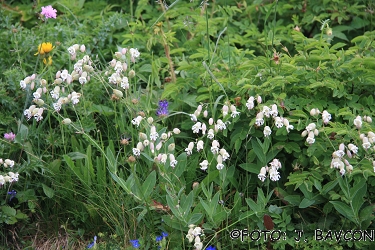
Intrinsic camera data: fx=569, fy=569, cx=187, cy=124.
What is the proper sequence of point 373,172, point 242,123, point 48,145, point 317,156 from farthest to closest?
point 48,145 < point 242,123 < point 317,156 < point 373,172

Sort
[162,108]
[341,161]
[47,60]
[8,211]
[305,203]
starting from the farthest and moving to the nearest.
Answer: [47,60], [162,108], [8,211], [305,203], [341,161]

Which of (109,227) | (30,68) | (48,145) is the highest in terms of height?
(30,68)

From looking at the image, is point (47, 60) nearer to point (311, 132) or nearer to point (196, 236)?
point (196, 236)

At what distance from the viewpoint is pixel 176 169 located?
9.15 ft

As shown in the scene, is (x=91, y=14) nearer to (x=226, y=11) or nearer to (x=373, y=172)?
(x=226, y=11)

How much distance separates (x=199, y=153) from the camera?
9.71 feet

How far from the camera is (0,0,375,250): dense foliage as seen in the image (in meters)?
2.61

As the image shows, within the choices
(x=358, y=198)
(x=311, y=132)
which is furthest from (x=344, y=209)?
(x=311, y=132)

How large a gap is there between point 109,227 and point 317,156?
3.58 ft

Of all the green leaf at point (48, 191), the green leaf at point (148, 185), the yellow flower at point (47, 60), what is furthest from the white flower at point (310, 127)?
the yellow flower at point (47, 60)

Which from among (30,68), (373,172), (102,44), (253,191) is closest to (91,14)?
(102,44)

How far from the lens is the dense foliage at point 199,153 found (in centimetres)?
261

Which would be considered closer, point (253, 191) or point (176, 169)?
point (176, 169)

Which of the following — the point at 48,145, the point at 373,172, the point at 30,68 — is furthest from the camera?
the point at 30,68
